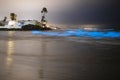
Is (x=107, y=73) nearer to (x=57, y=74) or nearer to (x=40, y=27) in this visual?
(x=57, y=74)

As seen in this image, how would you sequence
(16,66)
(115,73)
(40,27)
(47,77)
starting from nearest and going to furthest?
(47,77)
(115,73)
(16,66)
(40,27)

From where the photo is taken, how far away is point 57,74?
18.4 meters

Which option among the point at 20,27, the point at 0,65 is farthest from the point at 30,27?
the point at 0,65

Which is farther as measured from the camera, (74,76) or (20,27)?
(20,27)

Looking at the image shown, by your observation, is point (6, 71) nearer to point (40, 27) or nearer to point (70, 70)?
point (70, 70)

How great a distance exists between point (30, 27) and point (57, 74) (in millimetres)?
137670

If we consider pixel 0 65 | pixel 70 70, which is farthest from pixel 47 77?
pixel 0 65

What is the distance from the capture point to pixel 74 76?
1784 cm

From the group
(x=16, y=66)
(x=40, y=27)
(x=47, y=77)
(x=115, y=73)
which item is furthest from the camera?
(x=40, y=27)

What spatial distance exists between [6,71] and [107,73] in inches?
239

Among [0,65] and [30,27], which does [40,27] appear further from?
[0,65]

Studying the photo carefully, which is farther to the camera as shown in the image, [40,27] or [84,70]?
[40,27]

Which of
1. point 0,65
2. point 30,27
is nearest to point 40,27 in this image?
point 30,27

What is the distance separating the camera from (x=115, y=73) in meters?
18.9
